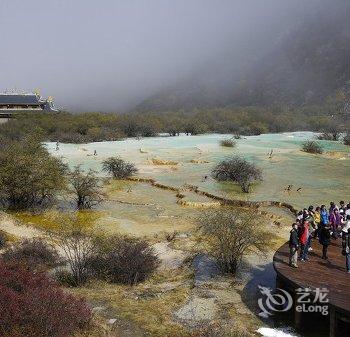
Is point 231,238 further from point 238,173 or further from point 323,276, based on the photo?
point 238,173

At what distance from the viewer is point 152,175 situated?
39.3m

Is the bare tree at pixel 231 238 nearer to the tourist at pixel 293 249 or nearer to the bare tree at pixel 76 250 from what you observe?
the tourist at pixel 293 249

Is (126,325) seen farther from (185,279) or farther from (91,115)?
(91,115)

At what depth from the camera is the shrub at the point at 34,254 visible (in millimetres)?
15312

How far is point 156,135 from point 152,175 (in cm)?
4960

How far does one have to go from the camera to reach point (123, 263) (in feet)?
49.7

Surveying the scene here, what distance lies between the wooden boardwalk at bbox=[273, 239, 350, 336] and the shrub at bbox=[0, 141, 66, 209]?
1479cm

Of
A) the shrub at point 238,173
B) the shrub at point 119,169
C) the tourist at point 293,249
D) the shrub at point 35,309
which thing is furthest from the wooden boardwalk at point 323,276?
the shrub at point 119,169

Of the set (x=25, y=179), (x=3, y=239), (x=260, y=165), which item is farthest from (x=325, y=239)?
(x=260, y=165)

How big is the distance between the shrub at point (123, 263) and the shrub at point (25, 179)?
10.1m

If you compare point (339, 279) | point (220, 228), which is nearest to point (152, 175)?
point (220, 228)

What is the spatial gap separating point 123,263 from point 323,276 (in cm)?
644

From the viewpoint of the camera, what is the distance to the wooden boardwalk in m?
10.9

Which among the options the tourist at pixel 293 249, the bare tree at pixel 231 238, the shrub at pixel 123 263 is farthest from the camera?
the bare tree at pixel 231 238
